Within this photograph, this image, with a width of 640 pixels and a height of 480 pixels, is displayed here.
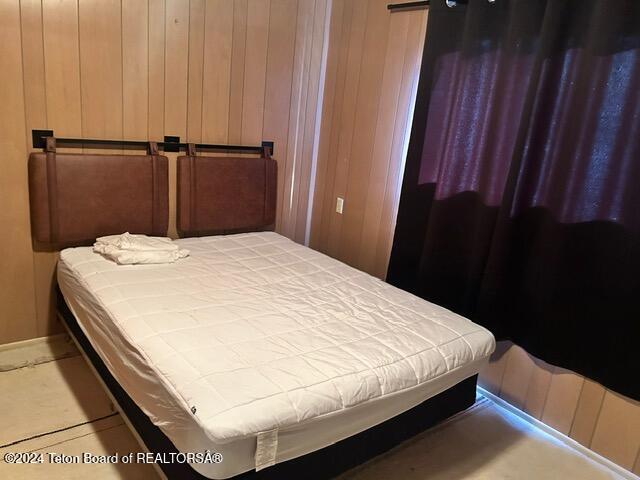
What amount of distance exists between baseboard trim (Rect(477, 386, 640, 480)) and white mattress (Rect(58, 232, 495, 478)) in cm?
62

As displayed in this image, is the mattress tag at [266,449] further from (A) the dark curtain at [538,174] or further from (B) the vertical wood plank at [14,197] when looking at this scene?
(B) the vertical wood plank at [14,197]

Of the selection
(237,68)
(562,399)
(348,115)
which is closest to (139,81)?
(237,68)

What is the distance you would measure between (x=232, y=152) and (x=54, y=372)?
1.68m

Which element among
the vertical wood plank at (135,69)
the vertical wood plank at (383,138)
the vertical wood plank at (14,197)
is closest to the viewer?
the vertical wood plank at (14,197)

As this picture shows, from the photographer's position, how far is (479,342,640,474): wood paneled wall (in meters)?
2.09

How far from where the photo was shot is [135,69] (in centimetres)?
271

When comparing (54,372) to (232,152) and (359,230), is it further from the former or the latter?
(359,230)

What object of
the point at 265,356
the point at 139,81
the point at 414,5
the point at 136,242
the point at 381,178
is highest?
the point at 414,5

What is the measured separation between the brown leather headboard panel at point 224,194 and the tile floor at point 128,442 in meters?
1.12

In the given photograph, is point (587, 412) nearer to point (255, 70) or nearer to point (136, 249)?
point (136, 249)

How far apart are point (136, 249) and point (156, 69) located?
1.09 metres

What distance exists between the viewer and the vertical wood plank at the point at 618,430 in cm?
206

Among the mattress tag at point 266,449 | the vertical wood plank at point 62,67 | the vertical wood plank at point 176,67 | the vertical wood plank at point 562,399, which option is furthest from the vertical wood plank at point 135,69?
the vertical wood plank at point 562,399

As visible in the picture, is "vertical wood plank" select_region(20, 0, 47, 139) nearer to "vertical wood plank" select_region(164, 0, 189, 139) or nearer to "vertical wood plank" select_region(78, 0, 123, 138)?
"vertical wood plank" select_region(78, 0, 123, 138)
